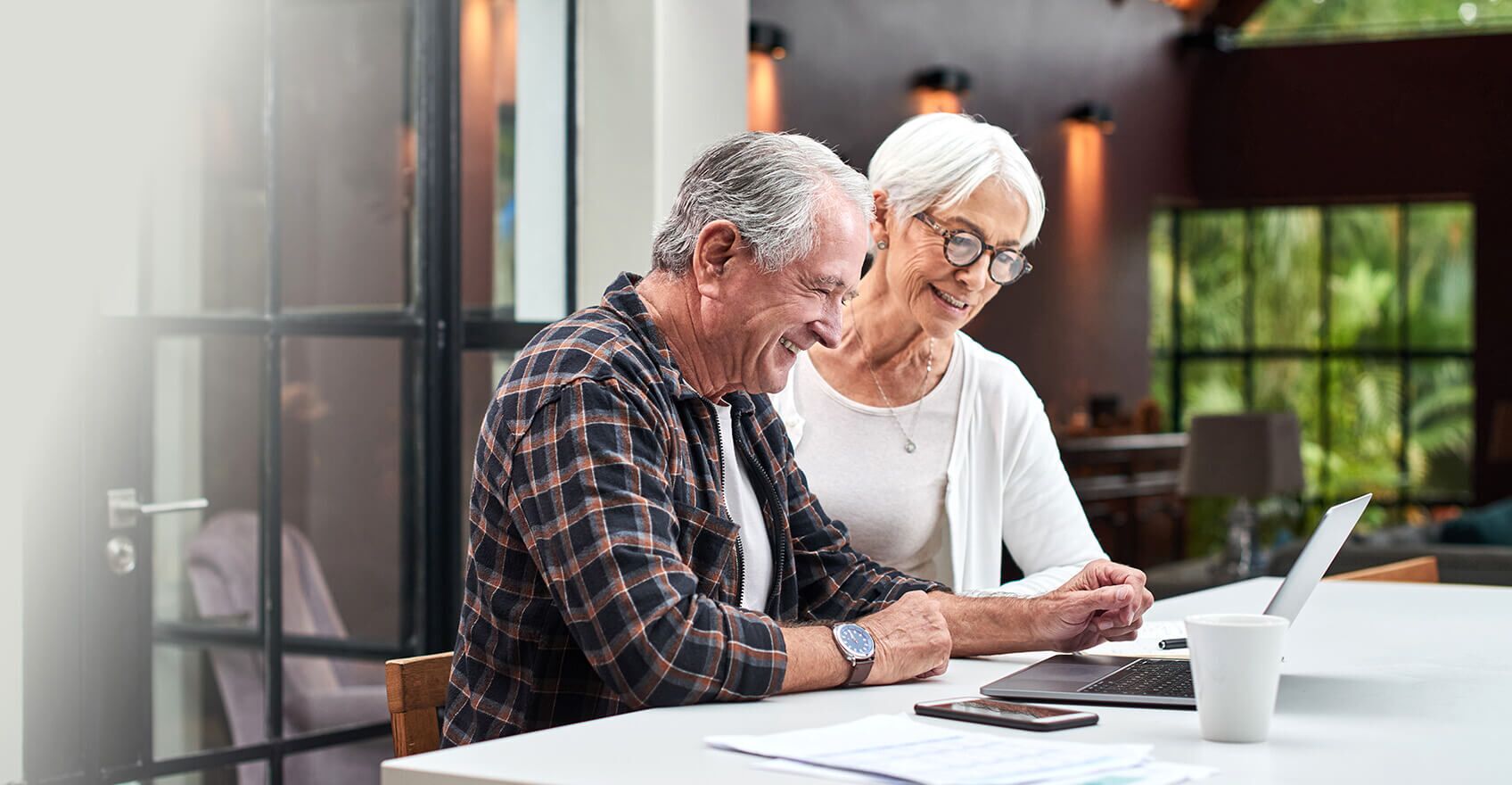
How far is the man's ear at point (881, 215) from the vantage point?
91.9 inches

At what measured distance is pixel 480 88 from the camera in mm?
3682

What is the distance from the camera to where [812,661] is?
1539mm

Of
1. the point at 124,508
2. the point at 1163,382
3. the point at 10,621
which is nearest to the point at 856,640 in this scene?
the point at 10,621

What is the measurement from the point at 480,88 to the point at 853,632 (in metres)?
2.39

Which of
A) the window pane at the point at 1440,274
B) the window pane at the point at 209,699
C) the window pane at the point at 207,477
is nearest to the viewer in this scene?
the window pane at the point at 209,699

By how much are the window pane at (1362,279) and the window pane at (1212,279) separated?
102cm

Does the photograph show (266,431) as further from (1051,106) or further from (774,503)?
(1051,106)

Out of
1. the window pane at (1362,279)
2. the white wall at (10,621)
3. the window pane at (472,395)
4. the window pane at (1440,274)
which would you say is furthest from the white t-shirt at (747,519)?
the window pane at (1440,274)

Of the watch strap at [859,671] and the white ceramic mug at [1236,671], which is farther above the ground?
the white ceramic mug at [1236,671]

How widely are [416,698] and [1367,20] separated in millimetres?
17821

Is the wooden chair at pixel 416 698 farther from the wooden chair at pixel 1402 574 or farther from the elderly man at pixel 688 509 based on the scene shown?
the wooden chair at pixel 1402 574

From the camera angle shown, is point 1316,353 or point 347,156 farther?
point 1316,353

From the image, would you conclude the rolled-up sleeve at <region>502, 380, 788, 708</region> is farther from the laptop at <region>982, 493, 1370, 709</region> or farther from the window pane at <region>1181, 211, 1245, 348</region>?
the window pane at <region>1181, 211, 1245, 348</region>

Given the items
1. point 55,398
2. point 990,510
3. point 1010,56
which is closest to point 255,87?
point 55,398
